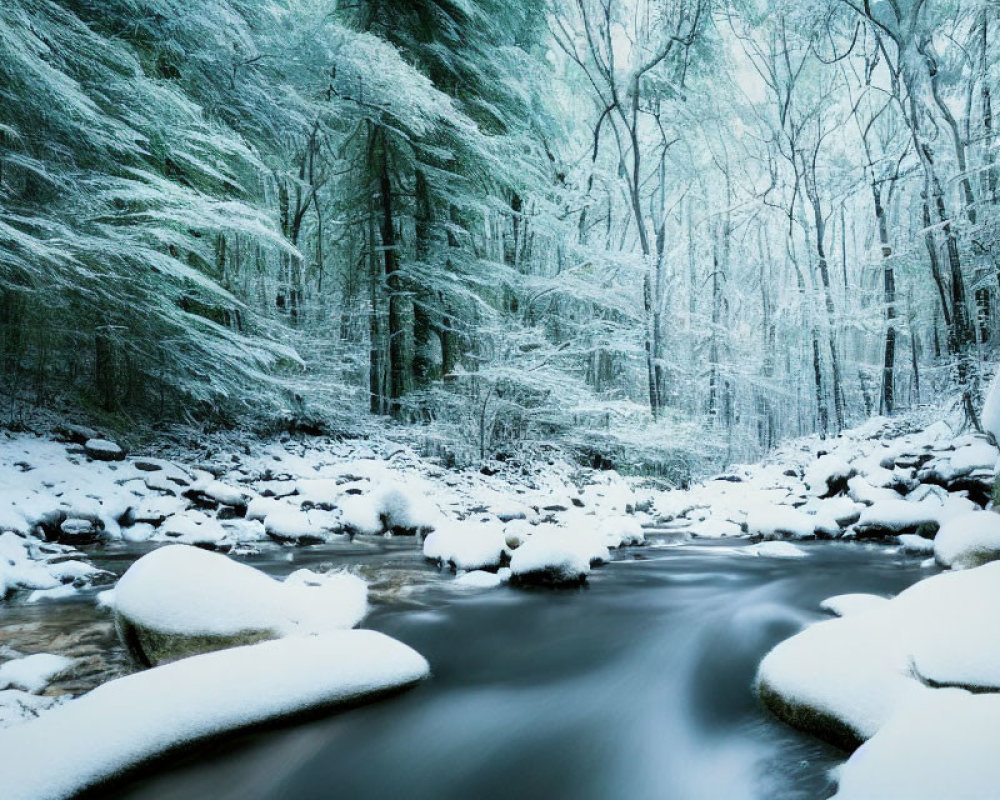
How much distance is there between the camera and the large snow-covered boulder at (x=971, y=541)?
3.37 meters

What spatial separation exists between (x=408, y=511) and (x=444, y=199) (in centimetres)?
660

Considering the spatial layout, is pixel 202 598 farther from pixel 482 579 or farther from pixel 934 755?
pixel 934 755

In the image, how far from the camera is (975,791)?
104cm

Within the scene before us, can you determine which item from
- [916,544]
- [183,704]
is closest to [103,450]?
[183,704]

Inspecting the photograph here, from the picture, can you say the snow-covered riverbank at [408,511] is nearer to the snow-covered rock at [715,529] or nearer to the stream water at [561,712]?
the snow-covered rock at [715,529]

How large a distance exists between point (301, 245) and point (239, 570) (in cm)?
1029

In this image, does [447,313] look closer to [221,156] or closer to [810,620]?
[221,156]

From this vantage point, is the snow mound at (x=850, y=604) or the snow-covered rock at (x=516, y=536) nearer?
the snow mound at (x=850, y=604)

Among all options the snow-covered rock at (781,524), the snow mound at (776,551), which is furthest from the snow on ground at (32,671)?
the snow-covered rock at (781,524)

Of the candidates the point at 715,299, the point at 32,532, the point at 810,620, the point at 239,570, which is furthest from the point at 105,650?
the point at 715,299

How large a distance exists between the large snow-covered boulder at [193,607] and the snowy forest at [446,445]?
1 centimetres

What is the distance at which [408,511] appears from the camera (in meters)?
5.69

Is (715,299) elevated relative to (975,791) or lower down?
elevated

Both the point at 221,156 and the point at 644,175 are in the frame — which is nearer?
the point at 221,156
